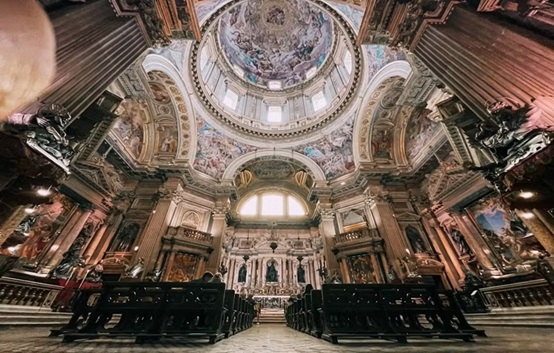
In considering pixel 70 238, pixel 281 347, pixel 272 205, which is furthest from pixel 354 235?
pixel 70 238

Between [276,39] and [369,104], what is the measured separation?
1176cm

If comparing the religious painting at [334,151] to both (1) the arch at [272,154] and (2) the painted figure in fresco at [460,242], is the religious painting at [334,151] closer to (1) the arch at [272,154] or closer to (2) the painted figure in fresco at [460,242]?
(1) the arch at [272,154]

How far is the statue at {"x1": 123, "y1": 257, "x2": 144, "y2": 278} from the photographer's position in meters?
8.41

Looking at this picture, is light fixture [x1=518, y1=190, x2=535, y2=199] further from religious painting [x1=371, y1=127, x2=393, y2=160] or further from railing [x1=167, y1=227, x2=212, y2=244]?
railing [x1=167, y1=227, x2=212, y2=244]

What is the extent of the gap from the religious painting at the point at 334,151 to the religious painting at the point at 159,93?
8543 millimetres

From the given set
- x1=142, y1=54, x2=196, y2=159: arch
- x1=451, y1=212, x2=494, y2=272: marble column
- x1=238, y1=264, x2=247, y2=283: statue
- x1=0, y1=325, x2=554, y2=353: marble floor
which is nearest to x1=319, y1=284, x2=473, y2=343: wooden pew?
x1=0, y1=325, x2=554, y2=353: marble floor

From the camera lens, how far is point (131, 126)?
36.4 feet

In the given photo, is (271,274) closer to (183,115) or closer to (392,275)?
(392,275)

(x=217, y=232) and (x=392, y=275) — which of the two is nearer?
(x=392, y=275)

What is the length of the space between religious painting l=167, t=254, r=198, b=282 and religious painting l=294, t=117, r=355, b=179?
956 centimetres

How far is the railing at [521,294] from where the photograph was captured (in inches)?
197

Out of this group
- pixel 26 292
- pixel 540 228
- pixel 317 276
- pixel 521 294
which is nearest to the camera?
pixel 540 228

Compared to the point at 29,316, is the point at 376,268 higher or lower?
higher

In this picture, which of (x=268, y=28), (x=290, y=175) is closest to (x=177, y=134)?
(x=290, y=175)
